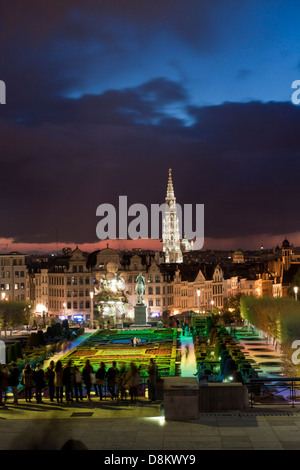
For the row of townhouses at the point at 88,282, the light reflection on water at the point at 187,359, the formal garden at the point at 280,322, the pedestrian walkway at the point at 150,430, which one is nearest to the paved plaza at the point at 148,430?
the pedestrian walkway at the point at 150,430

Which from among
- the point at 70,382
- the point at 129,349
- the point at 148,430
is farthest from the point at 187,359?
the point at 148,430

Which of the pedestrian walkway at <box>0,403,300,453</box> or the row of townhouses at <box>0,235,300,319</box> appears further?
the row of townhouses at <box>0,235,300,319</box>

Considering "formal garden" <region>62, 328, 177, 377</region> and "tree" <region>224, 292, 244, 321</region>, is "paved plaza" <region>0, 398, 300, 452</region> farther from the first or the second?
"tree" <region>224, 292, 244, 321</region>

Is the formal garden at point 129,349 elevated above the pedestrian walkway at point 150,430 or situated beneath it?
situated beneath

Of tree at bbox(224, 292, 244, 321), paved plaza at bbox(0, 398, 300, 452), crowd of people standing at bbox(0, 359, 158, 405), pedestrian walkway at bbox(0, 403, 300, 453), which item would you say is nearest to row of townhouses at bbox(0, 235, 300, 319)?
tree at bbox(224, 292, 244, 321)

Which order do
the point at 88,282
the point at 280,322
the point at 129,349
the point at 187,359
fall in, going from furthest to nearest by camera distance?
1. the point at 88,282
2. the point at 129,349
3. the point at 187,359
4. the point at 280,322

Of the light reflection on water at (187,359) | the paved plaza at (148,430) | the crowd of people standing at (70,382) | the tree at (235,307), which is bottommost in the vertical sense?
the light reflection on water at (187,359)

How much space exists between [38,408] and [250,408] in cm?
634

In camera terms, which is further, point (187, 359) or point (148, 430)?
point (187, 359)

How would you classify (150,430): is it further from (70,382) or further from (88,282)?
(88,282)

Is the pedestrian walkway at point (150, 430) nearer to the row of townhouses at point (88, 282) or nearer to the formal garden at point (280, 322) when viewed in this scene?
the formal garden at point (280, 322)

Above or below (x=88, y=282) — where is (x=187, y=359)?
below

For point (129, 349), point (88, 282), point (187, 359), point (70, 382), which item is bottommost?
point (187, 359)

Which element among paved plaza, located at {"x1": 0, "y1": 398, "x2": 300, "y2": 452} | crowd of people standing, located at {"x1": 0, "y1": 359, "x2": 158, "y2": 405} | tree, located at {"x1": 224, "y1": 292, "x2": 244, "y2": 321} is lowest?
paved plaza, located at {"x1": 0, "y1": 398, "x2": 300, "y2": 452}
